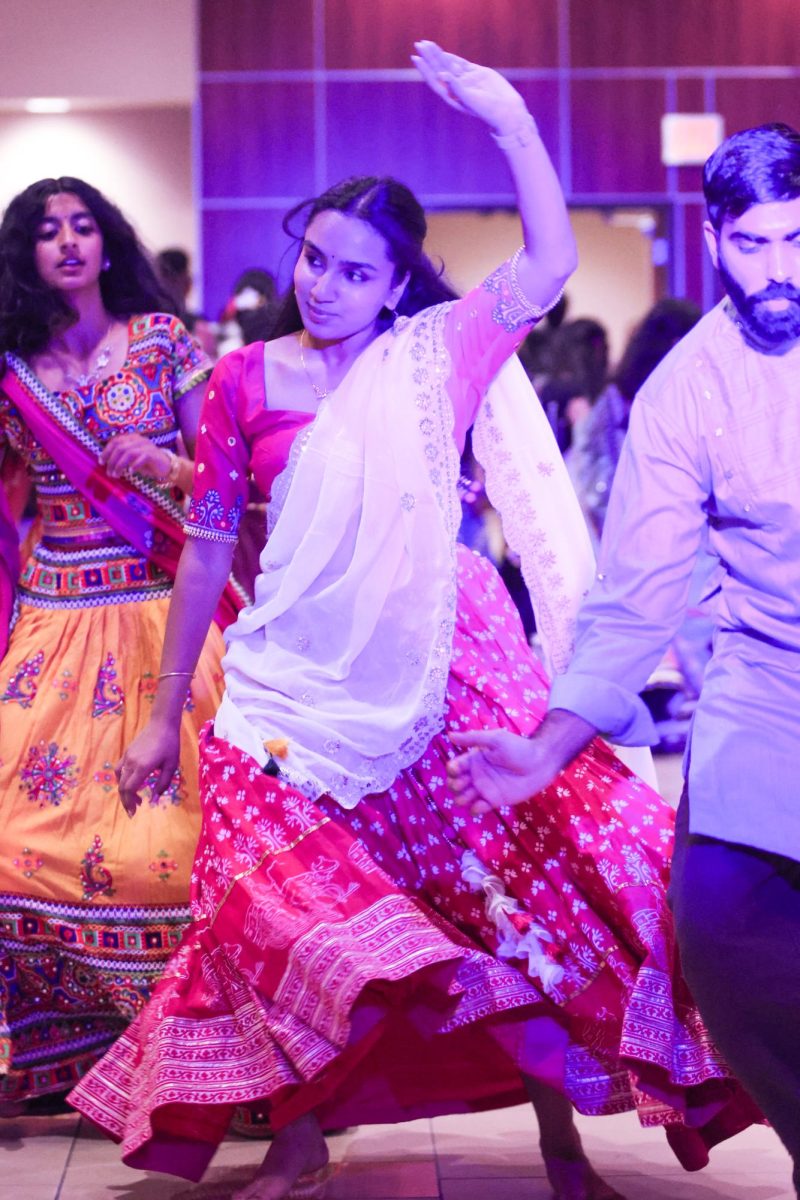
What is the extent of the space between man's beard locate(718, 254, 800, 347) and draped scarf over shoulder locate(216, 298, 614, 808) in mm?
730

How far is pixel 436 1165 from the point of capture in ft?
9.75

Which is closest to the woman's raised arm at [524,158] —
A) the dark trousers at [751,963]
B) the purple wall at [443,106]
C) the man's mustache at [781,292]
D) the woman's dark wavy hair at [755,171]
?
the woman's dark wavy hair at [755,171]

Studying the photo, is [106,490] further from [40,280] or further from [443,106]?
[443,106]

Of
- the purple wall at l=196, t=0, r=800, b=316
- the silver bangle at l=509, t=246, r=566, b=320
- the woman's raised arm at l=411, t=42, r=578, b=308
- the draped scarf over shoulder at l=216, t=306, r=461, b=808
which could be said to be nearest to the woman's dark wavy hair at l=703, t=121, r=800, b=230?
the woman's raised arm at l=411, t=42, r=578, b=308

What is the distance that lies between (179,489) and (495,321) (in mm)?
1020

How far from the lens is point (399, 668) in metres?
2.73

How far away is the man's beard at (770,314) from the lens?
6.77 feet

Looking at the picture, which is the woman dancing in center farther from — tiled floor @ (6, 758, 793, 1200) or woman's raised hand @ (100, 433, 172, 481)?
woman's raised hand @ (100, 433, 172, 481)

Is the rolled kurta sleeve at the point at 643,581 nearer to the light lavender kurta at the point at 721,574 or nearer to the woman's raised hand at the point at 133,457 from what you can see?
the light lavender kurta at the point at 721,574

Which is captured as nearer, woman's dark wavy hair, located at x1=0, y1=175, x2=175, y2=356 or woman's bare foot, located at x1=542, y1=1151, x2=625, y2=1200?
woman's bare foot, located at x1=542, y1=1151, x2=625, y2=1200

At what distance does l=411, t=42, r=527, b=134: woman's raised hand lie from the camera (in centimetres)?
243

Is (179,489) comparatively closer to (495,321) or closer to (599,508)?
(495,321)

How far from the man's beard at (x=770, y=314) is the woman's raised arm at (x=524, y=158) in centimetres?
46

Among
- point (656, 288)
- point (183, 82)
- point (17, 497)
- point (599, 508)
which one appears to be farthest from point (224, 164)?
point (17, 497)
